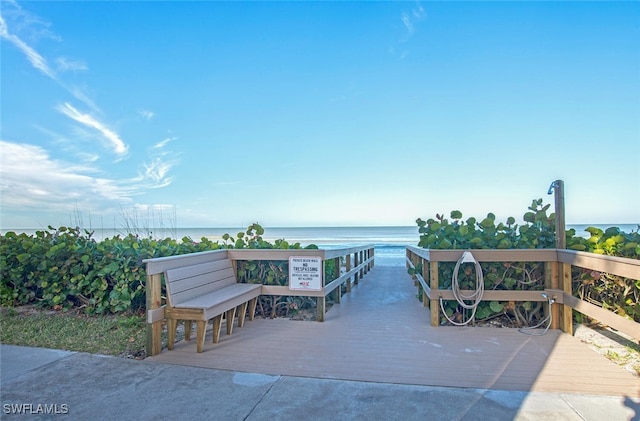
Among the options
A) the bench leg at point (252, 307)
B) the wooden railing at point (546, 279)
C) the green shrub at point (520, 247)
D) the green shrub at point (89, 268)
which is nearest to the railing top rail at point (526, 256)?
the wooden railing at point (546, 279)

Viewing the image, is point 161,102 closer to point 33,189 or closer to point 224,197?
point 33,189

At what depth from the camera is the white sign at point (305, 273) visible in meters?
3.87

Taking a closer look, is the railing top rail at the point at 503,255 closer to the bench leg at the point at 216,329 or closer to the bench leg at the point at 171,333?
→ the bench leg at the point at 216,329

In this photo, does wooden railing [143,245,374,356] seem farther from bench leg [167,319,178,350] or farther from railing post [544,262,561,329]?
railing post [544,262,561,329]

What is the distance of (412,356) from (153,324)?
2.30 metres

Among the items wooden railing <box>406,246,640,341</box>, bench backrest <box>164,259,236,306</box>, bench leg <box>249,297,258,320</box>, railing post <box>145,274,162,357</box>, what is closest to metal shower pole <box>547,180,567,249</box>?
wooden railing <box>406,246,640,341</box>

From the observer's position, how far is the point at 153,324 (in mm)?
2797

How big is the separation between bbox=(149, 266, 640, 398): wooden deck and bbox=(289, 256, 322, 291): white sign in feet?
1.43

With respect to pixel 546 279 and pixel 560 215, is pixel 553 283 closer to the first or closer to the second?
pixel 546 279

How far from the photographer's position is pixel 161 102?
7820 millimetres

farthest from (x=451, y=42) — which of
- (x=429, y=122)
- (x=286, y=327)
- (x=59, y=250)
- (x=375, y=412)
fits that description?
(x=59, y=250)

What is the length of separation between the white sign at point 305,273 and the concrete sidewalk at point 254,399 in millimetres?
1599

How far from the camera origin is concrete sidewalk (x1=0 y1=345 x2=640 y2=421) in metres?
1.76

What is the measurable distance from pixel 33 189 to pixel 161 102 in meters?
3.78
